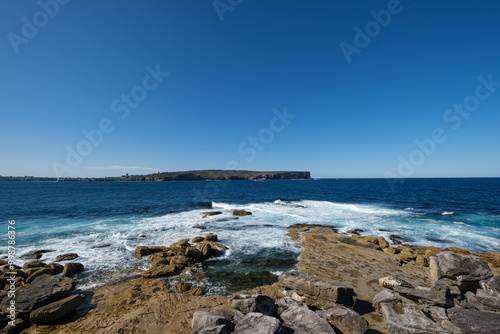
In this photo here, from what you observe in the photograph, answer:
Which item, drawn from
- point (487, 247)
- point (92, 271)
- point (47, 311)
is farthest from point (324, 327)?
point (487, 247)

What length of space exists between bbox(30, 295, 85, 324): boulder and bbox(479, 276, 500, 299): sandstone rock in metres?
16.0

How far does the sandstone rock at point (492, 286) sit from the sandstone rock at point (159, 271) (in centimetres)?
1399

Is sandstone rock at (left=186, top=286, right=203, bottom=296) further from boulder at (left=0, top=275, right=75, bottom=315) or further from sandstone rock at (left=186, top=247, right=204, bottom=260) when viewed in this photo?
boulder at (left=0, top=275, right=75, bottom=315)

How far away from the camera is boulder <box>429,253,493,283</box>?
8.55 m

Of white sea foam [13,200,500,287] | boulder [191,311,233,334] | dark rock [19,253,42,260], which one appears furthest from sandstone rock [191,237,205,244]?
boulder [191,311,233,334]

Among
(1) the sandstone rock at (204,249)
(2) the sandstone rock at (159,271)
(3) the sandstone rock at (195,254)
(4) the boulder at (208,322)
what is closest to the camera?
(4) the boulder at (208,322)

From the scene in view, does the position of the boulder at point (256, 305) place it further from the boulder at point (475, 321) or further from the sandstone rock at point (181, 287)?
the boulder at point (475, 321)

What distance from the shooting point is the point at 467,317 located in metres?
6.20

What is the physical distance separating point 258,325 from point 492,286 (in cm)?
954

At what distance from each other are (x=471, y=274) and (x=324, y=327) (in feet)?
26.2

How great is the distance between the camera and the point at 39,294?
25.9 ft

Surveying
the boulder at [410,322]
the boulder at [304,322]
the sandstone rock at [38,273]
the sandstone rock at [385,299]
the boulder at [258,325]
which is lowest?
the sandstone rock at [38,273]

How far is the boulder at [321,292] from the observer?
7.25 meters

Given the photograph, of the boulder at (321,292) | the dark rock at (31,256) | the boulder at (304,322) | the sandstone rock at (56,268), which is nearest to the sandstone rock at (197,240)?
the sandstone rock at (56,268)
